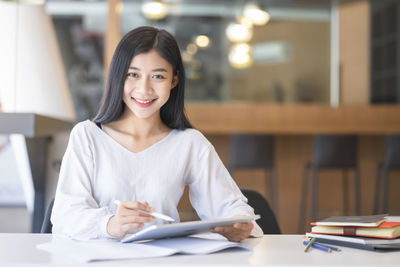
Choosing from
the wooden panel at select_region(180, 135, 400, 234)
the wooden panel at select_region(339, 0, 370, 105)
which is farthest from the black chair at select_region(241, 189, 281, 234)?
the wooden panel at select_region(339, 0, 370, 105)

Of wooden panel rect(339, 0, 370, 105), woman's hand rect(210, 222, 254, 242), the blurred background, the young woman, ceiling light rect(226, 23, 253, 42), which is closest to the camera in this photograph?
woman's hand rect(210, 222, 254, 242)

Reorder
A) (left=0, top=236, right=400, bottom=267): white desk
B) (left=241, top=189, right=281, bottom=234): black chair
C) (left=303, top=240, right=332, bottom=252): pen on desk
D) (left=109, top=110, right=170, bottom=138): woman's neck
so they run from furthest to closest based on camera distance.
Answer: (left=241, top=189, right=281, bottom=234): black chair < (left=109, top=110, right=170, bottom=138): woman's neck < (left=303, top=240, right=332, bottom=252): pen on desk < (left=0, top=236, right=400, bottom=267): white desk

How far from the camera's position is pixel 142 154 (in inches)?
55.7

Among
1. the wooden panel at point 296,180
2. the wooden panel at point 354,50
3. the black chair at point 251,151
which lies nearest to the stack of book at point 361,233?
the black chair at point 251,151

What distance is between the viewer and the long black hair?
54.8 inches

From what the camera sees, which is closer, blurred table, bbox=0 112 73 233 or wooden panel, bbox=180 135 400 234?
blurred table, bbox=0 112 73 233

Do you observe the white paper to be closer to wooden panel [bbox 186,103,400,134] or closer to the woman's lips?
the woman's lips

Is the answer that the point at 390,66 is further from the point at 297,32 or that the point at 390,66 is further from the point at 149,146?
the point at 149,146

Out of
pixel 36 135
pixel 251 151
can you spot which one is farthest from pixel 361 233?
pixel 251 151

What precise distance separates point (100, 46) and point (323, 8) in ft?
11.1

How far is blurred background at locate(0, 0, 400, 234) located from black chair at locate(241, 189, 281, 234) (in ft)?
3.49

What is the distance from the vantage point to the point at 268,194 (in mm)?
5148

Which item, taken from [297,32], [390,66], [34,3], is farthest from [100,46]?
[34,3]

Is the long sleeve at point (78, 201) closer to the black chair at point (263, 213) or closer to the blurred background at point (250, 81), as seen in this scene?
the black chair at point (263, 213)
